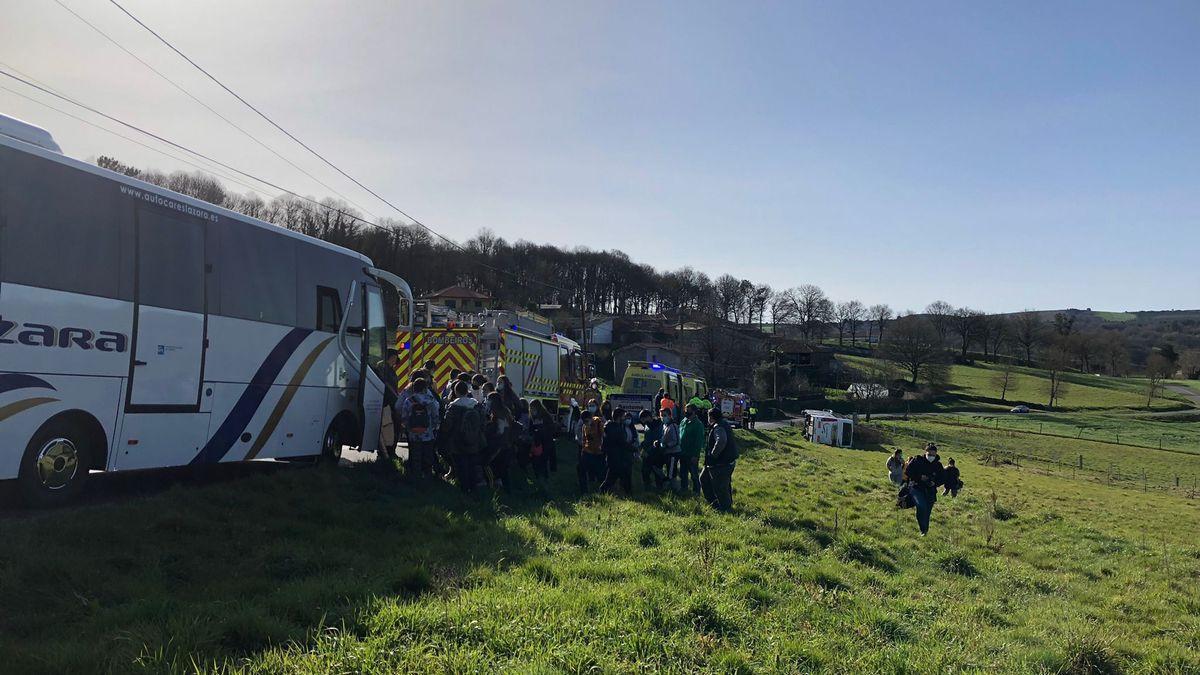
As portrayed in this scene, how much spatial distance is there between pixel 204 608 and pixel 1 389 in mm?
3575

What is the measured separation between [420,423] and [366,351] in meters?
2.44

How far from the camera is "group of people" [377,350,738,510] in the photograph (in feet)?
37.2

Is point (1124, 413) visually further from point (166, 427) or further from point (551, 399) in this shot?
point (166, 427)

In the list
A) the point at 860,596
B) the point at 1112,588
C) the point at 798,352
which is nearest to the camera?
the point at 860,596

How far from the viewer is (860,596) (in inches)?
307

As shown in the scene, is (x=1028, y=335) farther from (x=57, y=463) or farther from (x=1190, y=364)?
(x=57, y=463)

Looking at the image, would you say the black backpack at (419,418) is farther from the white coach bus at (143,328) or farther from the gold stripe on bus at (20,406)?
the gold stripe on bus at (20,406)

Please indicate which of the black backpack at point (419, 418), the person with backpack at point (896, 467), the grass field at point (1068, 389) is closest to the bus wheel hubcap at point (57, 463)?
the black backpack at point (419, 418)

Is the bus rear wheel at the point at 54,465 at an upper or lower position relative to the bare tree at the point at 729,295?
lower

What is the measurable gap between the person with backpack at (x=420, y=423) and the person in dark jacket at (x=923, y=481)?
29.7 feet

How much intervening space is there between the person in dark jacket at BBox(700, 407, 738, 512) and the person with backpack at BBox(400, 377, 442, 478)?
4.74m

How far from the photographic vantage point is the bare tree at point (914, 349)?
88875mm

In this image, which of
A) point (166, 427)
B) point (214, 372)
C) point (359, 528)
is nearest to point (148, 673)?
point (359, 528)

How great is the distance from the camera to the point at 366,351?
13.0 m
